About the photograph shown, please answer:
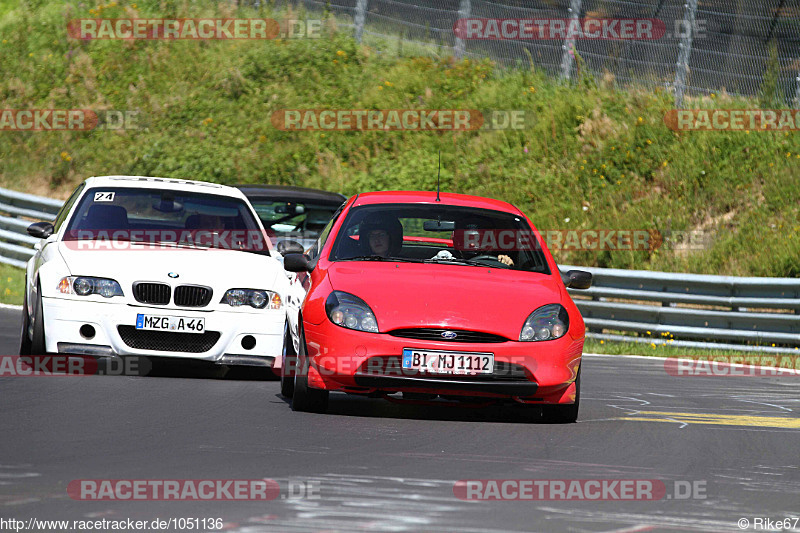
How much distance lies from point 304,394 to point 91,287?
227cm

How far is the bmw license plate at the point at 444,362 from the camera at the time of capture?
8156 mm

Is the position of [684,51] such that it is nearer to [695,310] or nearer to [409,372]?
[695,310]

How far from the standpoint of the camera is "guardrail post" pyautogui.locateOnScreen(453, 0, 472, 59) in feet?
86.5

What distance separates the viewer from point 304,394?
28.2ft

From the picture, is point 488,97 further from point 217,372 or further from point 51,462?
point 51,462

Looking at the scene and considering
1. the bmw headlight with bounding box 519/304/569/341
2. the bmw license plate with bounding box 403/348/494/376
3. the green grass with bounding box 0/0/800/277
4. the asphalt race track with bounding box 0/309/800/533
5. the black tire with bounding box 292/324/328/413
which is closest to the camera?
the asphalt race track with bounding box 0/309/800/533

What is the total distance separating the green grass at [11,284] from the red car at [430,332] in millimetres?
9107

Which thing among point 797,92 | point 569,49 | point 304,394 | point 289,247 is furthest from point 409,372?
point 569,49

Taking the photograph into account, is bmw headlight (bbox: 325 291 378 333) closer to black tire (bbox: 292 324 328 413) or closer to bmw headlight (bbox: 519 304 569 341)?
black tire (bbox: 292 324 328 413)

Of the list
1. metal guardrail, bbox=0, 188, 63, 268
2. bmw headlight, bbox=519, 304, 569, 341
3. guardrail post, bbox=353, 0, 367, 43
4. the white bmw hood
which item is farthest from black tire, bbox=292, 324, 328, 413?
guardrail post, bbox=353, 0, 367, 43

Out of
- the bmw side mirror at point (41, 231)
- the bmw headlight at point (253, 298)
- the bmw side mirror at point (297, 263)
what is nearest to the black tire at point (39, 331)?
the bmw side mirror at point (41, 231)

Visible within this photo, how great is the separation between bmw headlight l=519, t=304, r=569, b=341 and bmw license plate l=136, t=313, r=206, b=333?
280 centimetres

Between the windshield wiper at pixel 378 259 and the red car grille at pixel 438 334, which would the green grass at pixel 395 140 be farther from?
the red car grille at pixel 438 334

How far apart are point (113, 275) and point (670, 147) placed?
1491 centimetres
